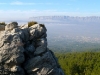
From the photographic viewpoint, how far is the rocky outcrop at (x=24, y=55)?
2059cm

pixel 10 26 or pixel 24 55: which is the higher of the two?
pixel 10 26

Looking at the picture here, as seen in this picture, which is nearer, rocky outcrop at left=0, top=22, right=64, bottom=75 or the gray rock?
rocky outcrop at left=0, top=22, right=64, bottom=75

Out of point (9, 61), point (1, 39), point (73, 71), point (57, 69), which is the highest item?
point (1, 39)

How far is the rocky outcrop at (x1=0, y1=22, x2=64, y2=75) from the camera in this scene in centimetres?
2059

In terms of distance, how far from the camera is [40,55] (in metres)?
22.0

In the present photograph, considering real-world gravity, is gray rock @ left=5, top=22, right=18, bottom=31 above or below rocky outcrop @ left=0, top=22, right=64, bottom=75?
above

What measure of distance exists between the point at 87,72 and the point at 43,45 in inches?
2135

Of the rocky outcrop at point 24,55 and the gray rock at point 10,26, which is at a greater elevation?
the gray rock at point 10,26

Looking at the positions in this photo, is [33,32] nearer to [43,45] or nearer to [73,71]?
[43,45]

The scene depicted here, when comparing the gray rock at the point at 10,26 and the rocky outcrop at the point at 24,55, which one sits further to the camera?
the gray rock at the point at 10,26

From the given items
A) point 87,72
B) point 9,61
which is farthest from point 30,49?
point 87,72

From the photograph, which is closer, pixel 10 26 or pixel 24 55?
pixel 24 55

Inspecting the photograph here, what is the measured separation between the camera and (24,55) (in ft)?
71.2

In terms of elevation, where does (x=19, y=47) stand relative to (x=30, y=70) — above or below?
above
